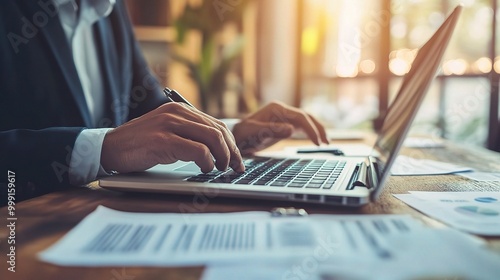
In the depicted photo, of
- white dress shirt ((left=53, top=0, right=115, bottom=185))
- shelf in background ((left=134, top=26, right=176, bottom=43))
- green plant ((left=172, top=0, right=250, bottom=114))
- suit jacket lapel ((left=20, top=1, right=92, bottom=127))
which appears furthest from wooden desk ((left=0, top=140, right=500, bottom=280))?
shelf in background ((left=134, top=26, right=176, bottom=43))

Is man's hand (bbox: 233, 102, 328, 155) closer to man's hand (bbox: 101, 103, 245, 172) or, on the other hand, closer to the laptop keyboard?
the laptop keyboard

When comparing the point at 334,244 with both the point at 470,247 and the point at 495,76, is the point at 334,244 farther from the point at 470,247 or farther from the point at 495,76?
the point at 495,76

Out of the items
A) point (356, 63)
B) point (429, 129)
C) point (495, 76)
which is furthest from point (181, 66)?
point (495, 76)

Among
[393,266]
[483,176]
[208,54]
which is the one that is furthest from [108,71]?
[208,54]

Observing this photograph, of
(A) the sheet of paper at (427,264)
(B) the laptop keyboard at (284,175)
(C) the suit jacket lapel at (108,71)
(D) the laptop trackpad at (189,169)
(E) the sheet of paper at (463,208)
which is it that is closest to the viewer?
(A) the sheet of paper at (427,264)

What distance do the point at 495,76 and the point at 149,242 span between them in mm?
3267

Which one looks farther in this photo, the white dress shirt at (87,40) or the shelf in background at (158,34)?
the shelf in background at (158,34)

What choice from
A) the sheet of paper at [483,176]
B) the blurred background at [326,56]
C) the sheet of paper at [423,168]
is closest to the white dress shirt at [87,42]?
the sheet of paper at [423,168]

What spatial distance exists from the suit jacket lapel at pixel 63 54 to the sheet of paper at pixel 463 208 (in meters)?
0.78

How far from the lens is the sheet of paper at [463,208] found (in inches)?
17.7

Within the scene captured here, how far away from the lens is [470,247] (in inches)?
14.7

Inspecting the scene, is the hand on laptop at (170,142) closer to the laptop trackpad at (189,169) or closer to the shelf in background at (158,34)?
the laptop trackpad at (189,169)

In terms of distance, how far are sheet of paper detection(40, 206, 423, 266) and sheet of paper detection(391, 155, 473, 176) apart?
378 millimetres

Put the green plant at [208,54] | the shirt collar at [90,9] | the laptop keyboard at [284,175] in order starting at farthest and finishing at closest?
the green plant at [208,54], the shirt collar at [90,9], the laptop keyboard at [284,175]
